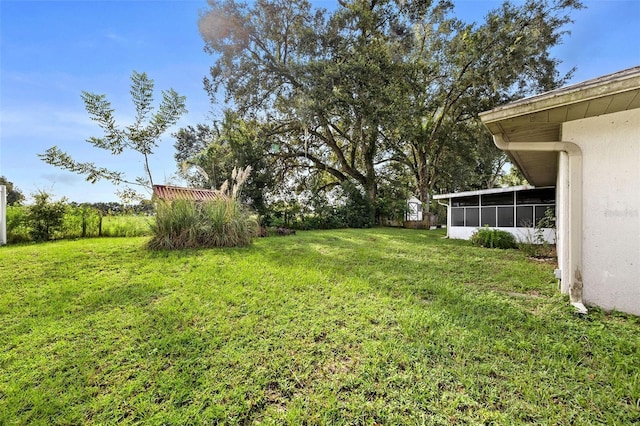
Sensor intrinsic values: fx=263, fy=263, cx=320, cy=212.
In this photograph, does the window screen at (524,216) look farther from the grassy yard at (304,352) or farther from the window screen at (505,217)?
the grassy yard at (304,352)

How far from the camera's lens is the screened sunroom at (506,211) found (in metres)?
8.80

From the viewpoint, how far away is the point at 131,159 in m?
7.65

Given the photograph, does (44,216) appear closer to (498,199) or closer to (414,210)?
(498,199)

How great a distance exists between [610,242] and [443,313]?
1889 mm

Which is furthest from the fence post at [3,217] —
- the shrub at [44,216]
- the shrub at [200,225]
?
the shrub at [200,225]

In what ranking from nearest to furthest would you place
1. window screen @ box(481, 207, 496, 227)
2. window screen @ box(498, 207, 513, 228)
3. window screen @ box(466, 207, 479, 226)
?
window screen @ box(498, 207, 513, 228), window screen @ box(481, 207, 496, 227), window screen @ box(466, 207, 479, 226)

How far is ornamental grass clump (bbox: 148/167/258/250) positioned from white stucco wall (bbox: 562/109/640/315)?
588 cm

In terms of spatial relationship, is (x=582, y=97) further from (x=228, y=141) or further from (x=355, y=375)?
(x=228, y=141)

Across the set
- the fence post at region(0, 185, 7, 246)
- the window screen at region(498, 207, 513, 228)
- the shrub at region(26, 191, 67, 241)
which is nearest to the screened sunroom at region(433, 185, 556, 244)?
the window screen at region(498, 207, 513, 228)

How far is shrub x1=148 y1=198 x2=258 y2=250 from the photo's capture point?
224 inches

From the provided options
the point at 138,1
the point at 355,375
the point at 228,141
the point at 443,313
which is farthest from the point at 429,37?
the point at 355,375

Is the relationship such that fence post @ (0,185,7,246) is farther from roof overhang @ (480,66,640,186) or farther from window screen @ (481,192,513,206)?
window screen @ (481,192,513,206)

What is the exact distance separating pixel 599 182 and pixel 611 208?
291mm

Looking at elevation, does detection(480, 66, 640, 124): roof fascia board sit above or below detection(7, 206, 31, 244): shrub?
above
